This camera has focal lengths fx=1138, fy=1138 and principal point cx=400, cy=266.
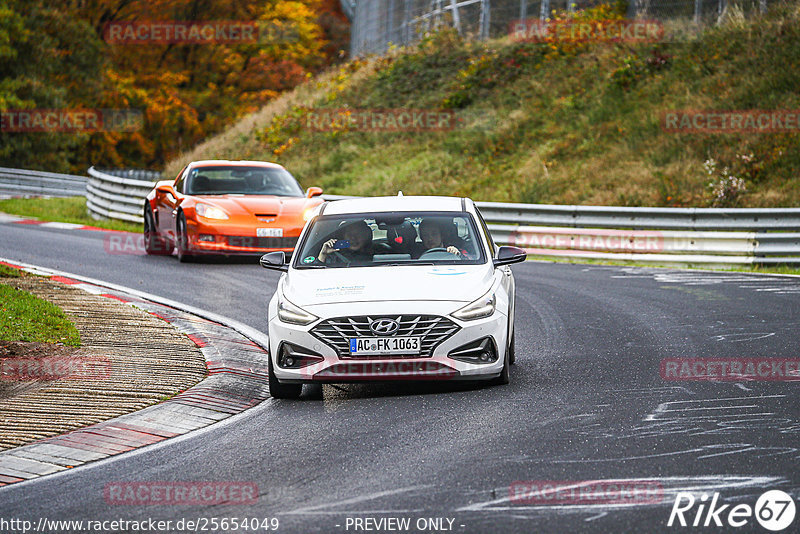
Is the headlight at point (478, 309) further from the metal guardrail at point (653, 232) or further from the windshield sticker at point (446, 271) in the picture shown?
the metal guardrail at point (653, 232)

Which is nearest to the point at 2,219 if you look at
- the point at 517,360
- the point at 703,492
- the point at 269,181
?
the point at 269,181

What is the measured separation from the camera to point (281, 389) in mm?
8578

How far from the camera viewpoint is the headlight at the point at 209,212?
17438mm

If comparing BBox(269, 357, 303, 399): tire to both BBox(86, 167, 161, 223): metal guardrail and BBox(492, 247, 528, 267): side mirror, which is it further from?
BBox(86, 167, 161, 223): metal guardrail

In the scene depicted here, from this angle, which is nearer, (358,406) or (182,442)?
(182,442)

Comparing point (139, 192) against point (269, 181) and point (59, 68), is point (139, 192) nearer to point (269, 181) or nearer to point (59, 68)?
point (269, 181)

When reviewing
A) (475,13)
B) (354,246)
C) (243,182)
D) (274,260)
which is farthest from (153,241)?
(475,13)

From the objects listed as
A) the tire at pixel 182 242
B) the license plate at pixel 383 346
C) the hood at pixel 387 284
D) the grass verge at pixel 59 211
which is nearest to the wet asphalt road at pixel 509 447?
the license plate at pixel 383 346

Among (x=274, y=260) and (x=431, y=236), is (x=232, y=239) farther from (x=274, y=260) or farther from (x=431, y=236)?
(x=431, y=236)

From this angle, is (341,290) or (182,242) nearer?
(341,290)

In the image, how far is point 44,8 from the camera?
4959 centimetres

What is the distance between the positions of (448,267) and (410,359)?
1.15 meters

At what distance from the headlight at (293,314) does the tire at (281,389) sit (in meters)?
0.34

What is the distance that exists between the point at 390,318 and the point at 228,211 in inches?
379
